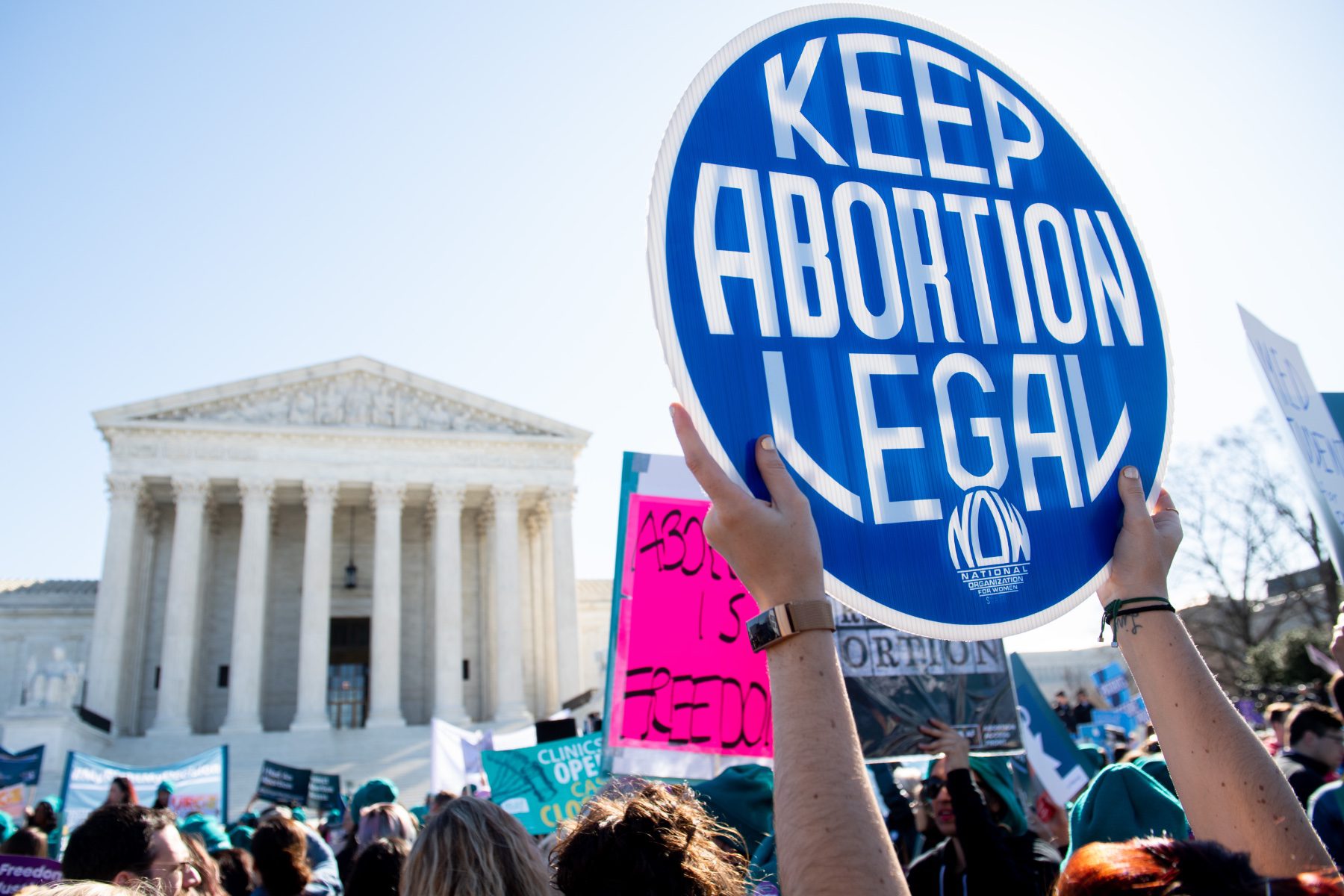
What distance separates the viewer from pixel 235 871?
19.8 ft

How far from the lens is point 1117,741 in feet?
57.3

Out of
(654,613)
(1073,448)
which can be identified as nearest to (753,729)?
(654,613)

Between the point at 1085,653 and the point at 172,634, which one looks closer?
the point at 172,634

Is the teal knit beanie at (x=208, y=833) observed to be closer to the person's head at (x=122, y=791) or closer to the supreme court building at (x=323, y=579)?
the person's head at (x=122, y=791)

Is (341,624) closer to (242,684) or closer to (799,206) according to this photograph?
(242,684)

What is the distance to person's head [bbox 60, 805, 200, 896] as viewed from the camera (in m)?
3.85

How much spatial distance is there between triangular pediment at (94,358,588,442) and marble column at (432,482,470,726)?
2899mm

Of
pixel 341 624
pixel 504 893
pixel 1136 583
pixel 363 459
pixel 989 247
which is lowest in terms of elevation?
pixel 504 893

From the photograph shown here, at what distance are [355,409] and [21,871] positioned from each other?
36937 millimetres

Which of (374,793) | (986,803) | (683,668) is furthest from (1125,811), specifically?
(374,793)

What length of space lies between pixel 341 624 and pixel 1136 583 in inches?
1688

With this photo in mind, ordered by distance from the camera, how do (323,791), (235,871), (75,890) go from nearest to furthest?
(75,890), (235,871), (323,791)

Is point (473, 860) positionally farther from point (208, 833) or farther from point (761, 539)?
point (208, 833)

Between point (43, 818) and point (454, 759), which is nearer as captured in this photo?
point (43, 818)
